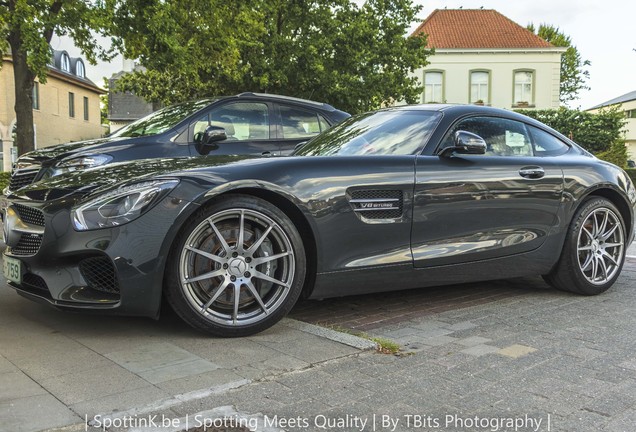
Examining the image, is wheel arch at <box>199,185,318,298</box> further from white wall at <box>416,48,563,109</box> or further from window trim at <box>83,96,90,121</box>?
window trim at <box>83,96,90,121</box>

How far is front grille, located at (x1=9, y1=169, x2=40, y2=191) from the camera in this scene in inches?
259

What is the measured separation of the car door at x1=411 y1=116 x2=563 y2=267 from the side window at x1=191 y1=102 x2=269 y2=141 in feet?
10.8

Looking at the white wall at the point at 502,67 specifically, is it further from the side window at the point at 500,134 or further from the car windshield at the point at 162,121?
the side window at the point at 500,134

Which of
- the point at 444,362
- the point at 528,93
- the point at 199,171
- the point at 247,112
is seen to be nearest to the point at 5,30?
the point at 247,112

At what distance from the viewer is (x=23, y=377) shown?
282cm

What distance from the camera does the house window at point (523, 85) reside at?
3525cm

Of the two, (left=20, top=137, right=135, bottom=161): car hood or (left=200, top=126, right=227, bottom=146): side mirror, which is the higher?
(left=200, top=126, right=227, bottom=146): side mirror

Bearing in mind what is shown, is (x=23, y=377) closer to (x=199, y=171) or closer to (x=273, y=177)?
(x=199, y=171)

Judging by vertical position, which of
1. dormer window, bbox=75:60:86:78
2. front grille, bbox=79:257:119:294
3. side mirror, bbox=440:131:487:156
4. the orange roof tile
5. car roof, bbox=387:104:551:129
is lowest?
front grille, bbox=79:257:119:294

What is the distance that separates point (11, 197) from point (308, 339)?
83.1 inches

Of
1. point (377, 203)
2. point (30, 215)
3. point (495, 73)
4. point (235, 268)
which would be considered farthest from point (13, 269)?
point (495, 73)

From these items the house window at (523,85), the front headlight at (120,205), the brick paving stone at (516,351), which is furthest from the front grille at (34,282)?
the house window at (523,85)

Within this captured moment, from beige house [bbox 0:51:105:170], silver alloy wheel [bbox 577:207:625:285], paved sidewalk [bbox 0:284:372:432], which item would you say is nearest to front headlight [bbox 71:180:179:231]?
paved sidewalk [bbox 0:284:372:432]

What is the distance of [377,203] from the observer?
3.81 m
